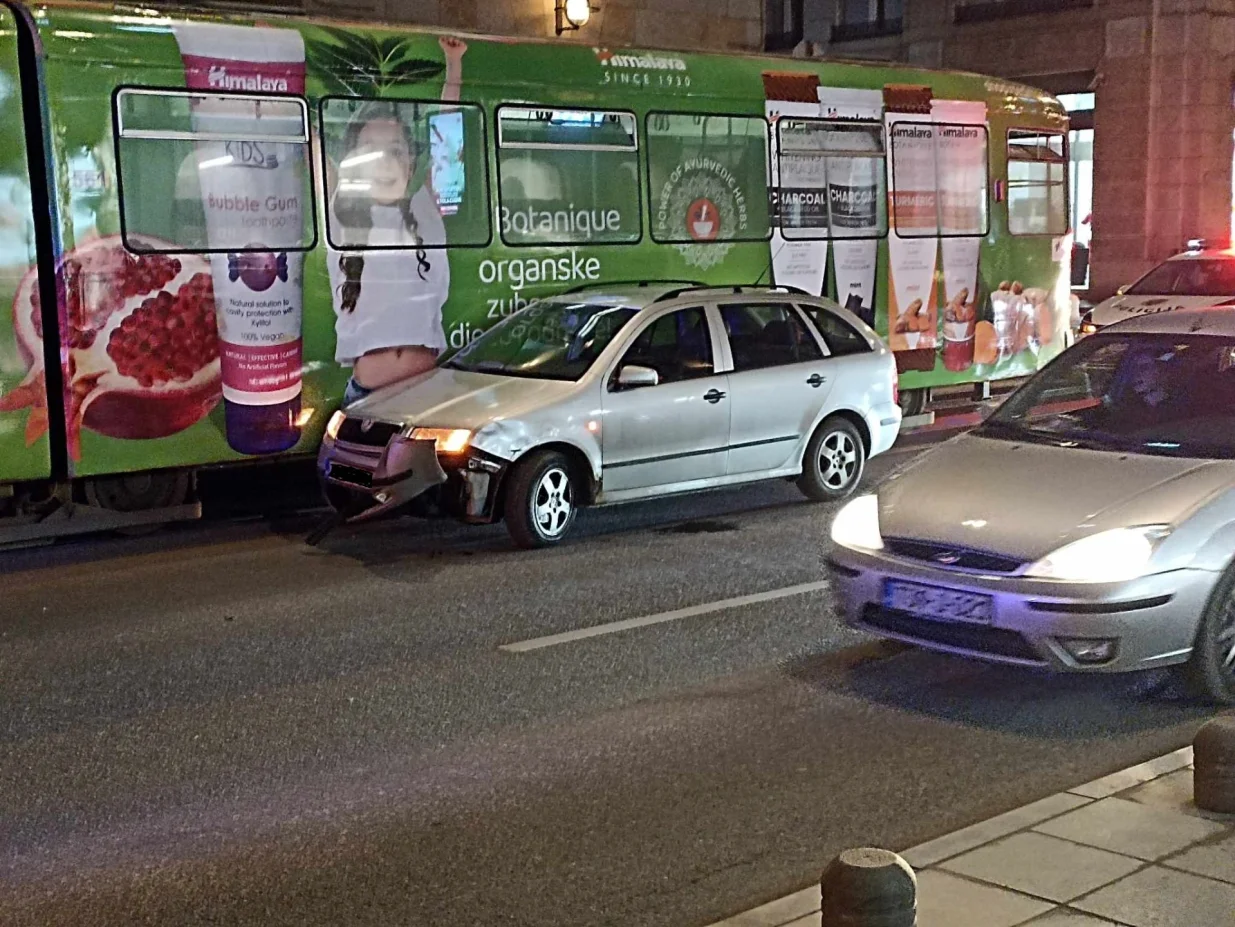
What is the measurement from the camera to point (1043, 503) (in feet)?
21.7

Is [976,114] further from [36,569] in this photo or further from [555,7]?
[36,569]

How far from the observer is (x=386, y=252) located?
38.7ft

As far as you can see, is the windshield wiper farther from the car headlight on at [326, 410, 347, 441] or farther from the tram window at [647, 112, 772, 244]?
the tram window at [647, 112, 772, 244]

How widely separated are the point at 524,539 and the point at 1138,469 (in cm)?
457

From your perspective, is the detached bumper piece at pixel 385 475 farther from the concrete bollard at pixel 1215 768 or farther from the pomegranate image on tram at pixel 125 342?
the concrete bollard at pixel 1215 768

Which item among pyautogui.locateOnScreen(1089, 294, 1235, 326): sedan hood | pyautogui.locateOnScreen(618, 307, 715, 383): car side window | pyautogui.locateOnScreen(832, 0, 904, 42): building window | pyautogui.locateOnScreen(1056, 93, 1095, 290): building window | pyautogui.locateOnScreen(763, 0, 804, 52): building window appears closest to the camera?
pyautogui.locateOnScreen(618, 307, 715, 383): car side window

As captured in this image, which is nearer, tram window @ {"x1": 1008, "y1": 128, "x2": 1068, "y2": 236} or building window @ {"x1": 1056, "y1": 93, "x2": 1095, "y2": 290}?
tram window @ {"x1": 1008, "y1": 128, "x2": 1068, "y2": 236}

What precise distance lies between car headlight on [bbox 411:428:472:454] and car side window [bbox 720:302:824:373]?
87.8 inches

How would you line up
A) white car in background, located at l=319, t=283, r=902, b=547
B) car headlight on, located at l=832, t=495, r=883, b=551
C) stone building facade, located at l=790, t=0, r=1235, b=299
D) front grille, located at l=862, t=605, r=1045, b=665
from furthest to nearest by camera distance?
stone building facade, located at l=790, t=0, r=1235, b=299 < white car in background, located at l=319, t=283, r=902, b=547 < car headlight on, located at l=832, t=495, r=883, b=551 < front grille, located at l=862, t=605, r=1045, b=665

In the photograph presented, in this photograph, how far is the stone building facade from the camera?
30625mm

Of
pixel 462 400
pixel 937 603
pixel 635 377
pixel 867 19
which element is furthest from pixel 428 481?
pixel 867 19

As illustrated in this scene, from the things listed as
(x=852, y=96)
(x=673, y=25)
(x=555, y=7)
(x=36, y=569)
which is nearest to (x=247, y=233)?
(x=36, y=569)

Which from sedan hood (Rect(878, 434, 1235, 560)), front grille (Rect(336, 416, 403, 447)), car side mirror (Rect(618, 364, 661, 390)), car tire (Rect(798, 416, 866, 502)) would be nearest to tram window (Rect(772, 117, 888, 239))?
car tire (Rect(798, 416, 866, 502))

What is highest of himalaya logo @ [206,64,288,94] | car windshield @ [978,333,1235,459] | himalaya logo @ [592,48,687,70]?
himalaya logo @ [592,48,687,70]
